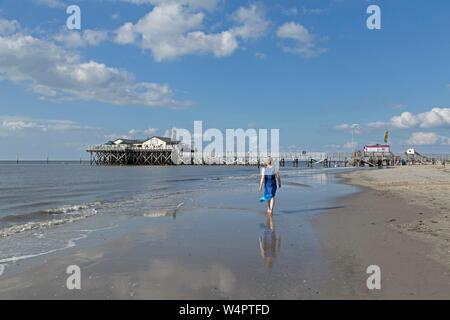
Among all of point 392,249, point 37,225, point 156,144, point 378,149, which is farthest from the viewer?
point 156,144

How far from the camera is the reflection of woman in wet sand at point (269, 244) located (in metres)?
6.44

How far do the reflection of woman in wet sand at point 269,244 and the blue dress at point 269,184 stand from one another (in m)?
2.15

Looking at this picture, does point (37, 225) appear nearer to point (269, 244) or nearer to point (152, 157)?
point (269, 244)

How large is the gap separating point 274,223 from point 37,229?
22.2 feet

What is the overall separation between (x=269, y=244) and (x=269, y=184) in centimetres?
458

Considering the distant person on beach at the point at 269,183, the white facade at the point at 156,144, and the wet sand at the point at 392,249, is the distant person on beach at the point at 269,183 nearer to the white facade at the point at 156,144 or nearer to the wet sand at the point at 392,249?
the wet sand at the point at 392,249

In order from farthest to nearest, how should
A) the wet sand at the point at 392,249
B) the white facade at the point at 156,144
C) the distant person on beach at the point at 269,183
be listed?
the white facade at the point at 156,144, the distant person on beach at the point at 269,183, the wet sand at the point at 392,249

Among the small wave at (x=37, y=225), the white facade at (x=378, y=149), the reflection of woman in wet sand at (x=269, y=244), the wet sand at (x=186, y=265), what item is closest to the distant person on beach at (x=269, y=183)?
the wet sand at (x=186, y=265)

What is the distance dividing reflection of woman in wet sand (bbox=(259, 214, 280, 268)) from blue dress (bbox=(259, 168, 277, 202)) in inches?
84.7

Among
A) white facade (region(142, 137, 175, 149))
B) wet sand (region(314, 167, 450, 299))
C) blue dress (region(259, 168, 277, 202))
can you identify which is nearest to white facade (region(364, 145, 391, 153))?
white facade (region(142, 137, 175, 149))

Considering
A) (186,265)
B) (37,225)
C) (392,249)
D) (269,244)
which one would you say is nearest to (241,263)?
(186,265)

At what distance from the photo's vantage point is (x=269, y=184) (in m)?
12.0
